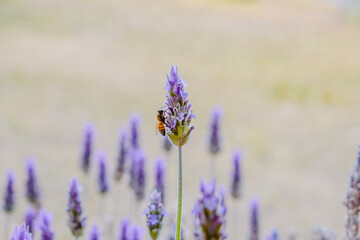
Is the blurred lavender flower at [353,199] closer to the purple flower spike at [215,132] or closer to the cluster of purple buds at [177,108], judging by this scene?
the cluster of purple buds at [177,108]

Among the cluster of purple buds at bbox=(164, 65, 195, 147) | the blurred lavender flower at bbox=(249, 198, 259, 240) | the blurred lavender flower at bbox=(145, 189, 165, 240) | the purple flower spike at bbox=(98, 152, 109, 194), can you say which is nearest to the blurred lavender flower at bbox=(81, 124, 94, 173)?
the purple flower spike at bbox=(98, 152, 109, 194)

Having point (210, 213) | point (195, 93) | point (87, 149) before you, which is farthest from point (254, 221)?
point (195, 93)

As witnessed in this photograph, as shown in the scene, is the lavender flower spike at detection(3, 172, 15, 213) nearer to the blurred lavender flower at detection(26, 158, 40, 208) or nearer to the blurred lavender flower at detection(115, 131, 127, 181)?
the blurred lavender flower at detection(26, 158, 40, 208)

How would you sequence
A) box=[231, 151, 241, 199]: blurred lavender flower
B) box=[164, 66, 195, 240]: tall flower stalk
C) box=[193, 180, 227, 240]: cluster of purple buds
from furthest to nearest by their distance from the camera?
box=[231, 151, 241, 199]: blurred lavender flower, box=[164, 66, 195, 240]: tall flower stalk, box=[193, 180, 227, 240]: cluster of purple buds

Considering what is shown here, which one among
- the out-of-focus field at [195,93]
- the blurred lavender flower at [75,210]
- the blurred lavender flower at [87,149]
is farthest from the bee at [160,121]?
the out-of-focus field at [195,93]

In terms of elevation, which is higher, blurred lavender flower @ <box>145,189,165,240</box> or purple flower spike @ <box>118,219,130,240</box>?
blurred lavender flower @ <box>145,189,165,240</box>

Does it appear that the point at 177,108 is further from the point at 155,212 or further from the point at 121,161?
the point at 121,161
